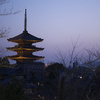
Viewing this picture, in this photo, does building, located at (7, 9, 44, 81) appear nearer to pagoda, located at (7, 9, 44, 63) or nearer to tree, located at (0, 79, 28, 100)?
pagoda, located at (7, 9, 44, 63)

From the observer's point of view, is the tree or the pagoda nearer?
the tree

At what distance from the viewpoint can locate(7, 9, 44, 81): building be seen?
31031 mm

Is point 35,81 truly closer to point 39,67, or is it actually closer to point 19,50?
point 39,67

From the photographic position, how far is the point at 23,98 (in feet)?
22.3

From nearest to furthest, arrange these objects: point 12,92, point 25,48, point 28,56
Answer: point 12,92 < point 25,48 < point 28,56

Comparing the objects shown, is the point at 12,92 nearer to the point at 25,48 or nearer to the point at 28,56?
the point at 25,48

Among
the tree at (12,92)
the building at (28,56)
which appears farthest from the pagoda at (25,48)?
the tree at (12,92)

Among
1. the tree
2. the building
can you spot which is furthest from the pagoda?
the tree

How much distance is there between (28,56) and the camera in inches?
1266

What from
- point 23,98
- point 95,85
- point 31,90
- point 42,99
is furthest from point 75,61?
point 31,90

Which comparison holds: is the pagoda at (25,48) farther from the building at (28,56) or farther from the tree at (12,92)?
the tree at (12,92)

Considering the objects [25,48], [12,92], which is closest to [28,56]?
[25,48]

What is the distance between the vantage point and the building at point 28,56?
102 ft

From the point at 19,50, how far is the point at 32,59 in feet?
8.51
